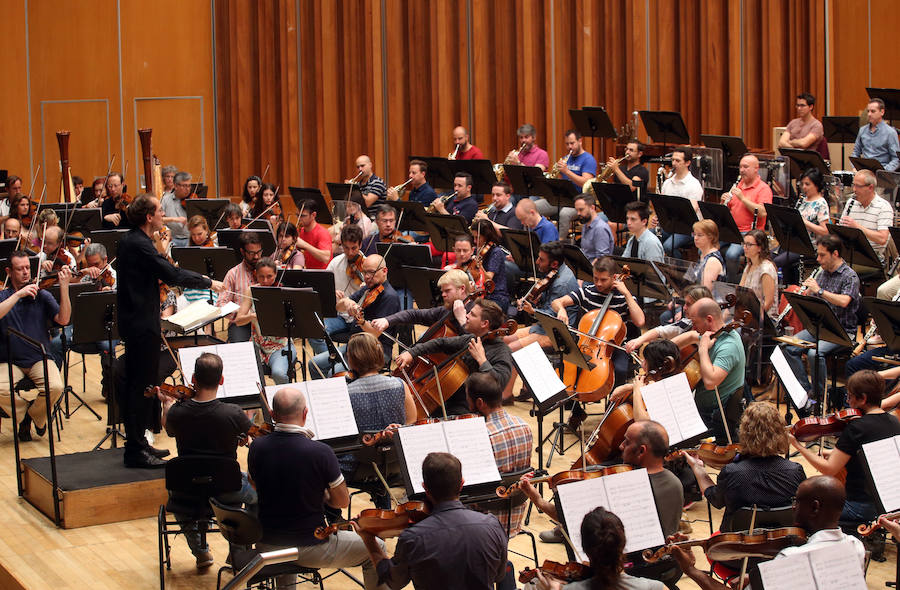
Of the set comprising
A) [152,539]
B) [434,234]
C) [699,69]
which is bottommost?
[152,539]

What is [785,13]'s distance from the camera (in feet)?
40.3

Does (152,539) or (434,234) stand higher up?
(434,234)

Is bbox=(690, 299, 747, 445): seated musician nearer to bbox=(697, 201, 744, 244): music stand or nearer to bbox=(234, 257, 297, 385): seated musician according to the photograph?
bbox=(697, 201, 744, 244): music stand

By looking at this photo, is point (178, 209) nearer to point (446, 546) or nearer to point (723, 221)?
point (723, 221)

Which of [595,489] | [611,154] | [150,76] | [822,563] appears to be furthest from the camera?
[150,76]

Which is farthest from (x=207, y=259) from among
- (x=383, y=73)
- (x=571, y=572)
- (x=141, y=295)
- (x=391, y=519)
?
(x=383, y=73)

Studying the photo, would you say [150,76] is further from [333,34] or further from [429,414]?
[429,414]

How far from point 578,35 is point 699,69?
1.53 meters

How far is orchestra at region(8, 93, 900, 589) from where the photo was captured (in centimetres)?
429

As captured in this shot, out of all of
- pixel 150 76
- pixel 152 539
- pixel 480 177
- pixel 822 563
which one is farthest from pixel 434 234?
pixel 150 76

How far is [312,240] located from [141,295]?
3.76 meters

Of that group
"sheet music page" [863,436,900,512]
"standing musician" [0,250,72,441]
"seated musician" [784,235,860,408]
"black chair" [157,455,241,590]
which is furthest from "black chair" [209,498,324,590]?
"seated musician" [784,235,860,408]

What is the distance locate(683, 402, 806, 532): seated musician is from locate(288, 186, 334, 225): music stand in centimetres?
659

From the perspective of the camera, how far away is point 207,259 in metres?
8.34
